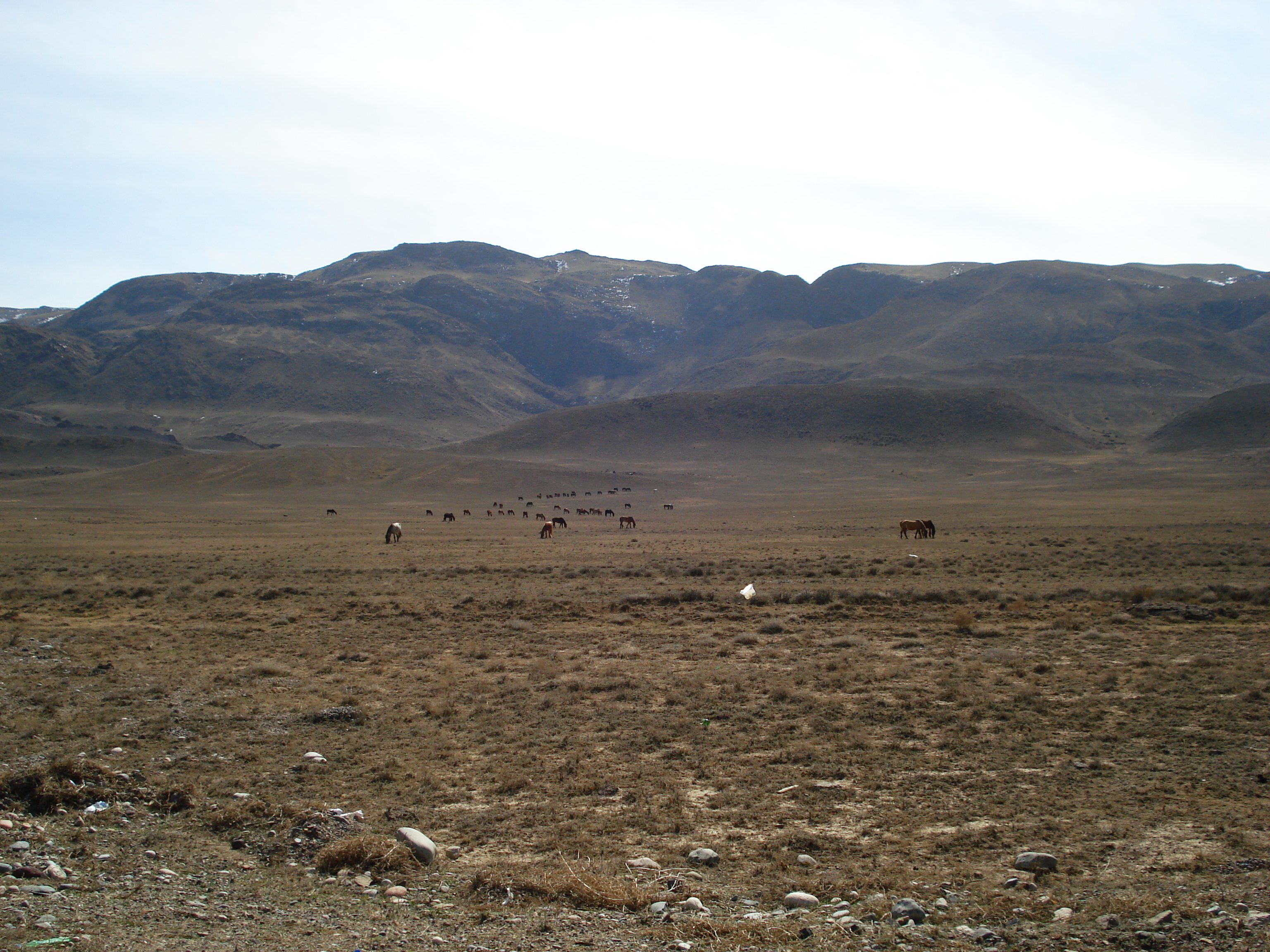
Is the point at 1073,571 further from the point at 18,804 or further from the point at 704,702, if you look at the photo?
the point at 18,804

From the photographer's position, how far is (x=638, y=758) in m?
10.5

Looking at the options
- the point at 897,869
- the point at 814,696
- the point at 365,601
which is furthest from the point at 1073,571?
the point at 897,869

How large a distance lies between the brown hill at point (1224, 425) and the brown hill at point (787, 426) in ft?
37.3

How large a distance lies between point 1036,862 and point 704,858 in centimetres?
278

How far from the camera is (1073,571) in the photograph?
1099 inches

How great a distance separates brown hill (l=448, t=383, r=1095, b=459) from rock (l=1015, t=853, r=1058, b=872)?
12273 centimetres

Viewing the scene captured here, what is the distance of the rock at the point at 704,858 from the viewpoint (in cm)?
742

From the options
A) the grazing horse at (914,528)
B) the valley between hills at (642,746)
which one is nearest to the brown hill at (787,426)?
the grazing horse at (914,528)

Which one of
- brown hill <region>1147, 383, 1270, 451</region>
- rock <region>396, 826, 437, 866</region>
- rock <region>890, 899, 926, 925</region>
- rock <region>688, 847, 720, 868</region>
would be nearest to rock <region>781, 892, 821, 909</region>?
rock <region>890, 899, 926, 925</region>

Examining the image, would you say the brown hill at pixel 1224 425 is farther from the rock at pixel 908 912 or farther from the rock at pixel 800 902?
the rock at pixel 800 902

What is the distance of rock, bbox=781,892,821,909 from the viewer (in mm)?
6566

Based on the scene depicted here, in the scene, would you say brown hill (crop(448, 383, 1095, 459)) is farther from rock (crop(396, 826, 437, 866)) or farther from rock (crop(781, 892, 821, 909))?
rock (crop(781, 892, 821, 909))

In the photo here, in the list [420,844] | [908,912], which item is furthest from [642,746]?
[908,912]

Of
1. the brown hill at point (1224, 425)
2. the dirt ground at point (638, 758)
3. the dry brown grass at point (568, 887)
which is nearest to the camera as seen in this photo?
the dirt ground at point (638, 758)
